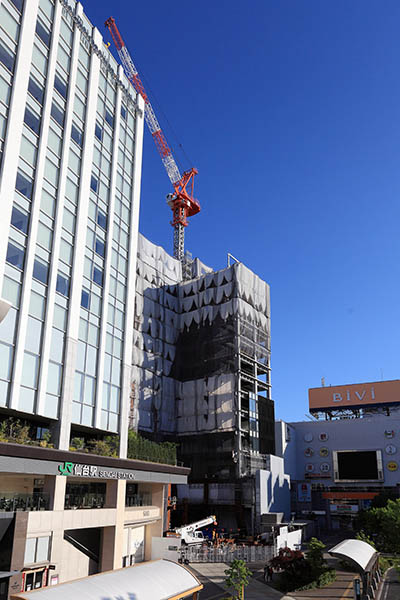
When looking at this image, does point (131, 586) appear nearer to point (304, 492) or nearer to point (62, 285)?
point (62, 285)

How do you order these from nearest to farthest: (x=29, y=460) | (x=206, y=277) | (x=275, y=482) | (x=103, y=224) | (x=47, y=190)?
(x=29, y=460), (x=47, y=190), (x=103, y=224), (x=275, y=482), (x=206, y=277)

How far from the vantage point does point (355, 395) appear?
10375 centimetres

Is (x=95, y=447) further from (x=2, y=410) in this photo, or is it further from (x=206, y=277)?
(x=206, y=277)

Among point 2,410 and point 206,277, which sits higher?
point 206,277

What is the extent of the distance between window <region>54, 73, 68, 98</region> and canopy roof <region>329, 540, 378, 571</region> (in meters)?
40.1

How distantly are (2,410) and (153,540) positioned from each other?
949 inches

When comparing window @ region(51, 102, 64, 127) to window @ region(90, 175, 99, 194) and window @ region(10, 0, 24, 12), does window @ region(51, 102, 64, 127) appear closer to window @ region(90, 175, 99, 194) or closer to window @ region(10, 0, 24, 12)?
window @ region(90, 175, 99, 194)

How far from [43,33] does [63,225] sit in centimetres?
Answer: 1550

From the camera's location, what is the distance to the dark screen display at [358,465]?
92.5 m

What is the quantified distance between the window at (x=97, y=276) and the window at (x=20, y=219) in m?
9.00

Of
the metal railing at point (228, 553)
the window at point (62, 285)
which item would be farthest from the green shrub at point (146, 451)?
the window at point (62, 285)

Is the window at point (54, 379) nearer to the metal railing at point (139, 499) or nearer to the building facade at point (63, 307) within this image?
the building facade at point (63, 307)

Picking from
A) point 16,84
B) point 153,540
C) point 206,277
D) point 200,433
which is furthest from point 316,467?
point 16,84

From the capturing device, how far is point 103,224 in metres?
48.4
